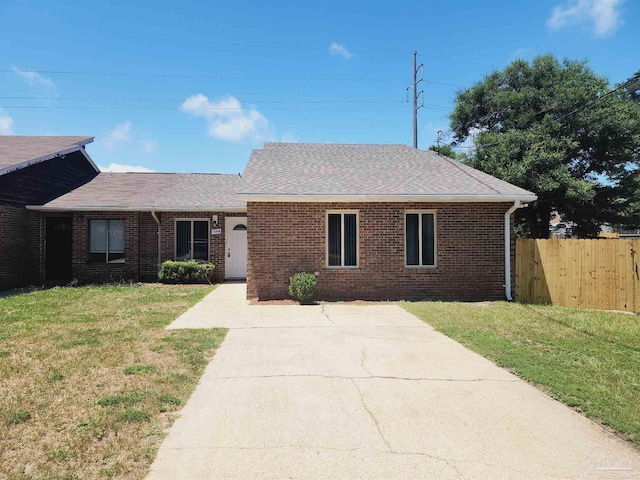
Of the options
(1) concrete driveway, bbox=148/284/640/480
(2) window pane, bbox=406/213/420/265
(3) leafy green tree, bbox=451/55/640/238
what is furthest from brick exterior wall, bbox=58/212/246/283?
(3) leafy green tree, bbox=451/55/640/238

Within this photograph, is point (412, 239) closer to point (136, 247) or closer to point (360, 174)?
point (360, 174)

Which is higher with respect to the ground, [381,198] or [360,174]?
[360,174]

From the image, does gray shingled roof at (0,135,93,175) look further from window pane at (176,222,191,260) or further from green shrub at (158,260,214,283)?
green shrub at (158,260,214,283)

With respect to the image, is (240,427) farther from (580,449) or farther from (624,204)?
(624,204)

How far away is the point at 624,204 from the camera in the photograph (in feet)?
63.0

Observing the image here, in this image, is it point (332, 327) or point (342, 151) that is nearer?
point (332, 327)

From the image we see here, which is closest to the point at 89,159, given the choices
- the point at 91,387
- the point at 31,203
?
the point at 31,203

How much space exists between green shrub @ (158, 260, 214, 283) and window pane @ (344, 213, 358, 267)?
20.8ft

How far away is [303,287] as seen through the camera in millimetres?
10250

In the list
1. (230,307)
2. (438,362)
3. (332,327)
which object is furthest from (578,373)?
(230,307)

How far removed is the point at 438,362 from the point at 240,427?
3141 millimetres

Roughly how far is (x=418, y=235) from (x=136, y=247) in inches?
412

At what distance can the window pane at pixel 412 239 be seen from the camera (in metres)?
11.2

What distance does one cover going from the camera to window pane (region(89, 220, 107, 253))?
1522 cm
